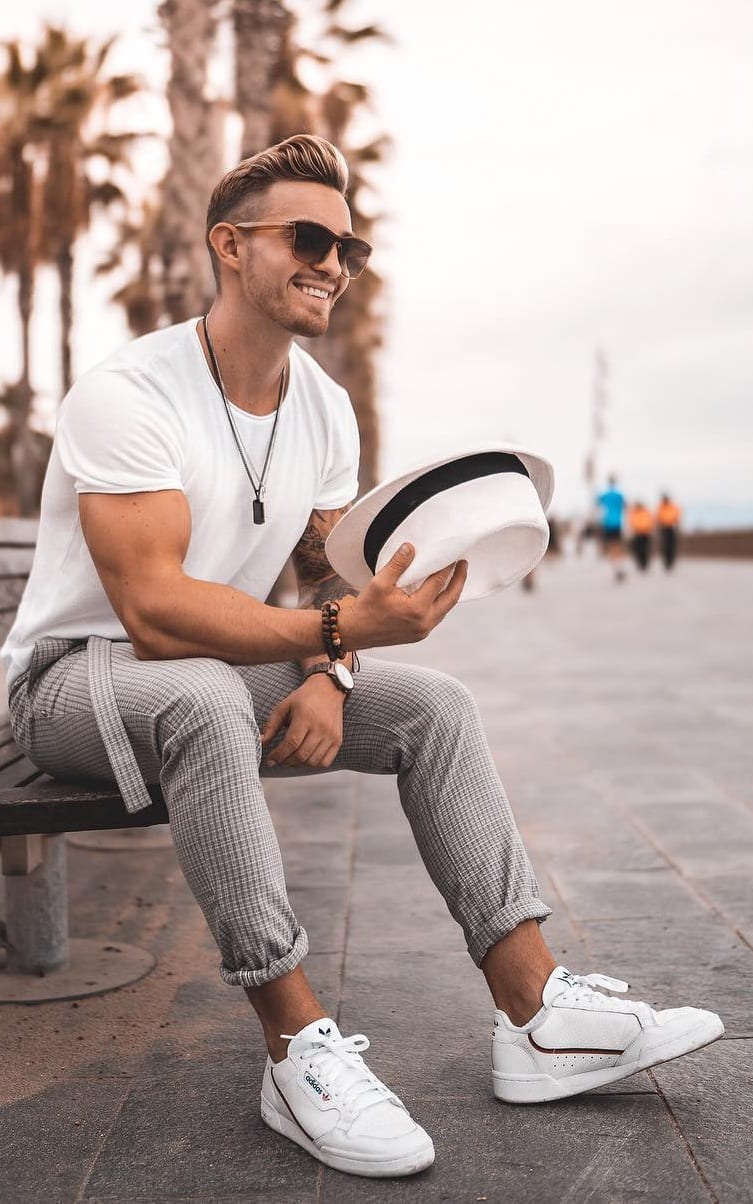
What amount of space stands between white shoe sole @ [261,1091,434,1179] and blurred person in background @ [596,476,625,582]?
73.3 ft

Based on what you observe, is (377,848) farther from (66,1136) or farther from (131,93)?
(131,93)

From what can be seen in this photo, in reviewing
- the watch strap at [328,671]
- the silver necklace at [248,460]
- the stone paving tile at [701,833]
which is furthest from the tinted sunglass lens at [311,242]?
the stone paving tile at [701,833]

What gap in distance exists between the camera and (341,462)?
322 centimetres

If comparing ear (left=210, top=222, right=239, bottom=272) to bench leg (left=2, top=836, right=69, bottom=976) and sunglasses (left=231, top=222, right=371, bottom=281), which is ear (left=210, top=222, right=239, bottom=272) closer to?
sunglasses (left=231, top=222, right=371, bottom=281)

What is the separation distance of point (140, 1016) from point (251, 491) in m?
1.23

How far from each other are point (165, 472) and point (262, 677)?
543mm

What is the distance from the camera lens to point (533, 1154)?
→ 7.70 ft

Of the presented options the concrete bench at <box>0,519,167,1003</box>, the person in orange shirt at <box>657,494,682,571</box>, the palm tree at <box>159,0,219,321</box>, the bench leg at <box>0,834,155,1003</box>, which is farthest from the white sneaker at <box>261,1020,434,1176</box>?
the person in orange shirt at <box>657,494,682,571</box>

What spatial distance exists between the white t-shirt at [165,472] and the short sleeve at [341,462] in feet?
0.16

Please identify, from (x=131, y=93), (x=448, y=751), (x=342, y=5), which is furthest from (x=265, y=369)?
(x=131, y=93)

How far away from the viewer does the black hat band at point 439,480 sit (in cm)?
256

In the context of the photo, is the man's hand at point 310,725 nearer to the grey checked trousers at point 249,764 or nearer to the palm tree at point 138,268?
the grey checked trousers at point 249,764

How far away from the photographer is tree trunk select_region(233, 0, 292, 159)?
11.9 metres

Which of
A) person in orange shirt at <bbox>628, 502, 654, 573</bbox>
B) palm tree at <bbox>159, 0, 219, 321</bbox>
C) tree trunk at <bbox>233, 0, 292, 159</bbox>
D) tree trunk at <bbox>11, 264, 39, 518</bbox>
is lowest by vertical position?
person in orange shirt at <bbox>628, 502, 654, 573</bbox>
